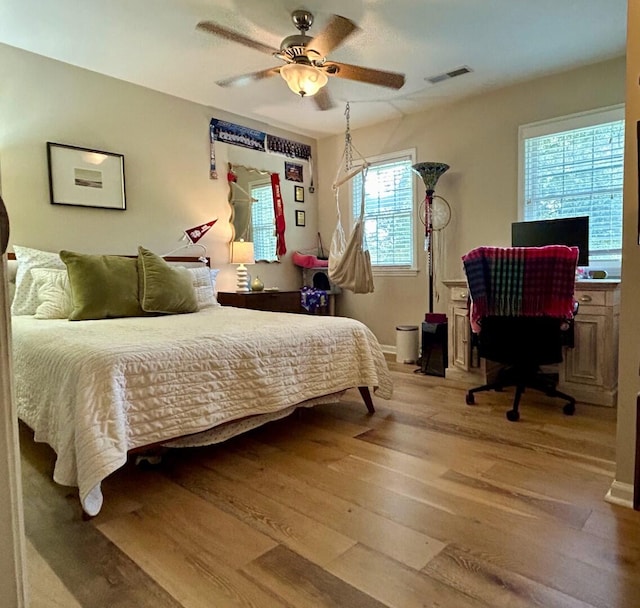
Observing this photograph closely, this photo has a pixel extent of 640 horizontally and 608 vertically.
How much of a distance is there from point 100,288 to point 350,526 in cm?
207

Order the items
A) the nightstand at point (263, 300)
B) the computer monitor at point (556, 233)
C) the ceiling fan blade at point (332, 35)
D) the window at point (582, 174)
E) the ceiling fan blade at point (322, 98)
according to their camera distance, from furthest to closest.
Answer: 1. the nightstand at point (263, 300)
2. the window at point (582, 174)
3. the computer monitor at point (556, 233)
4. the ceiling fan blade at point (322, 98)
5. the ceiling fan blade at point (332, 35)

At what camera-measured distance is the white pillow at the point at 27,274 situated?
114 inches

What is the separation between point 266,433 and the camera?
A: 2529 millimetres

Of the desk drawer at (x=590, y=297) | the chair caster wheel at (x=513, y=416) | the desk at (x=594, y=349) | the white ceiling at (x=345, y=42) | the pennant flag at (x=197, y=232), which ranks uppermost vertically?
the white ceiling at (x=345, y=42)

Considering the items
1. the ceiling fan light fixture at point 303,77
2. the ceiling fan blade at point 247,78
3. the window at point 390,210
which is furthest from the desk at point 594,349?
the ceiling fan blade at point 247,78

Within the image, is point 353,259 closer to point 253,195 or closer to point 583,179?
point 253,195

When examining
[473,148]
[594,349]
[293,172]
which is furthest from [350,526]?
[293,172]

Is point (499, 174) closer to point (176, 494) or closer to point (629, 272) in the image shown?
point (629, 272)

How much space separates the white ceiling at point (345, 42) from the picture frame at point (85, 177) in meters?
0.66

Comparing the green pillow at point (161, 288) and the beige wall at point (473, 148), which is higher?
the beige wall at point (473, 148)

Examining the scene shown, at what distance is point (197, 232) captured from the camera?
4090mm

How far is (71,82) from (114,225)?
109 cm

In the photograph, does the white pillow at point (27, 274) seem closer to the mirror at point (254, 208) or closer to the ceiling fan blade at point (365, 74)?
the mirror at point (254, 208)

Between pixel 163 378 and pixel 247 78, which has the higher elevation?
pixel 247 78
